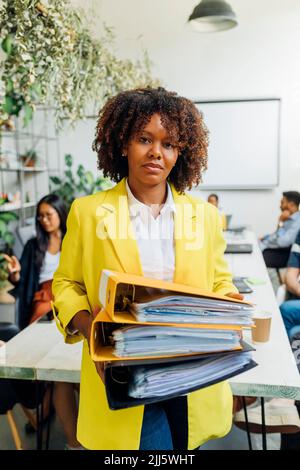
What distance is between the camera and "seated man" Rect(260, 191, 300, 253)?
3602 mm

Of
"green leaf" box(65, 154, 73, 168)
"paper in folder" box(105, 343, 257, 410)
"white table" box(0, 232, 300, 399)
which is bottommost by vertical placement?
"white table" box(0, 232, 300, 399)

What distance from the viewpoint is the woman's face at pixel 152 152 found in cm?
85

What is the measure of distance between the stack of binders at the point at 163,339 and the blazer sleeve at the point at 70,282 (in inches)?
5.4

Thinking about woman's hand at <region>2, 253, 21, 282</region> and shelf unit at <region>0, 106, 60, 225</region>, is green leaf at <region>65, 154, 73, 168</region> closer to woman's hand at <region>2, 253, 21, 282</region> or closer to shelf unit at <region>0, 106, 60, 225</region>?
shelf unit at <region>0, 106, 60, 225</region>

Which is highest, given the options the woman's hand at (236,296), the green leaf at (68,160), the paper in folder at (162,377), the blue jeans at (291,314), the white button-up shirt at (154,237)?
the green leaf at (68,160)

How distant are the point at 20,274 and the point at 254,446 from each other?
1460 millimetres

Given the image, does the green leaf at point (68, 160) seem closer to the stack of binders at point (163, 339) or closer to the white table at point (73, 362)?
the white table at point (73, 362)

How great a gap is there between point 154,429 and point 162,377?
226 mm

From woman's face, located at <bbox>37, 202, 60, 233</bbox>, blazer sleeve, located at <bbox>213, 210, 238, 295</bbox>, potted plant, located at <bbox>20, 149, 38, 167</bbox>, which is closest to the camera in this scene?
blazer sleeve, located at <bbox>213, 210, 238, 295</bbox>

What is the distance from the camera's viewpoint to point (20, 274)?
2318mm

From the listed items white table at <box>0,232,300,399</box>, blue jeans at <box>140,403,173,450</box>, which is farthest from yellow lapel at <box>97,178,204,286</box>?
white table at <box>0,232,300,399</box>

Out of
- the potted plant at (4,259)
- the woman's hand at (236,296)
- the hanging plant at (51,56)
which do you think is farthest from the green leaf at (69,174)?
the woman's hand at (236,296)

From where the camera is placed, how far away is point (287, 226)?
366cm

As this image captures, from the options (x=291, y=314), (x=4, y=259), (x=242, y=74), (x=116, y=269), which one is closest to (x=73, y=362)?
(x=116, y=269)
